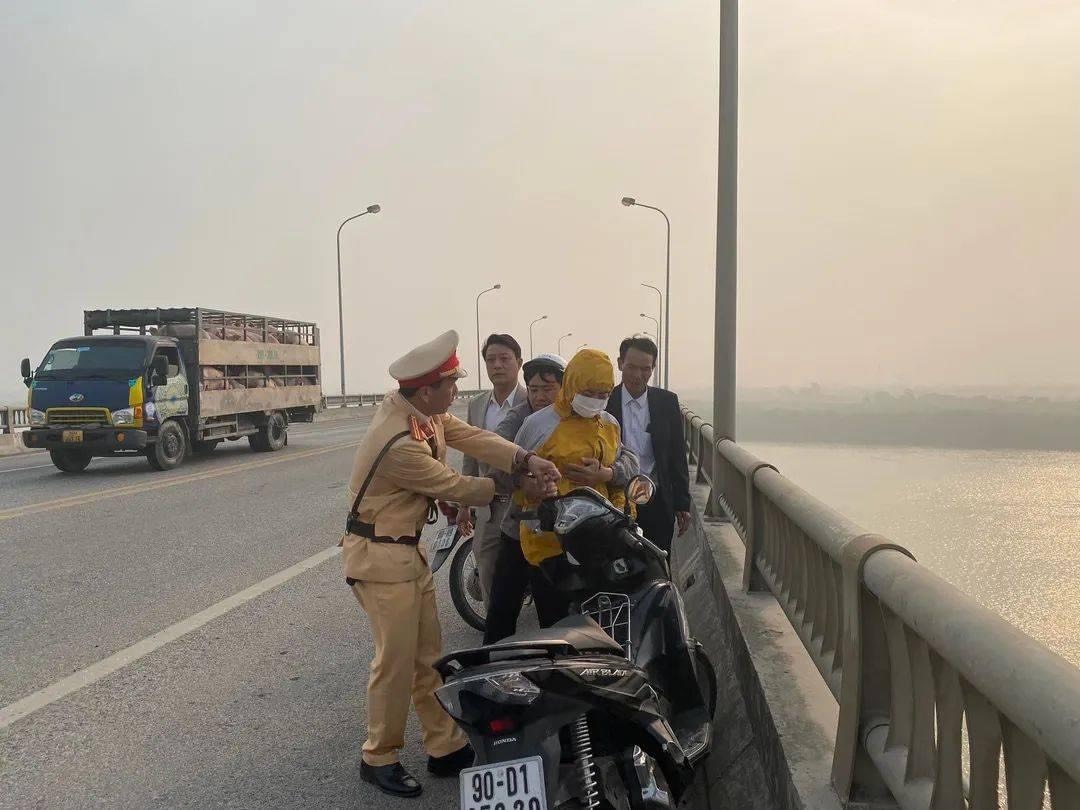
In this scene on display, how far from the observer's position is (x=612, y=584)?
3193 mm

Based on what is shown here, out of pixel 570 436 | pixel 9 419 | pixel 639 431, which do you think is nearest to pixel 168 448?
pixel 9 419

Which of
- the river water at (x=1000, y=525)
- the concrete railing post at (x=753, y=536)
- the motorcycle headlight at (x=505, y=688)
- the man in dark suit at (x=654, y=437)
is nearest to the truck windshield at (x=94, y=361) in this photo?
the man in dark suit at (x=654, y=437)

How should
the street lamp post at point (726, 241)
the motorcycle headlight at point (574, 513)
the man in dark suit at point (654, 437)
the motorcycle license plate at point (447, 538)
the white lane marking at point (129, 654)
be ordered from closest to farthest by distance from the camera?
the motorcycle headlight at point (574, 513)
the white lane marking at point (129, 654)
the motorcycle license plate at point (447, 538)
the man in dark suit at point (654, 437)
the street lamp post at point (726, 241)

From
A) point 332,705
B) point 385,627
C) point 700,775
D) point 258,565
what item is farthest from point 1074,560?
point 258,565

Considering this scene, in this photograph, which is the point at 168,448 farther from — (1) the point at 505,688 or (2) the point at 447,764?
(1) the point at 505,688

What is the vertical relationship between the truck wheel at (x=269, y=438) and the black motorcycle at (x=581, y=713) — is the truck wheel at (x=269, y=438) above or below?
below

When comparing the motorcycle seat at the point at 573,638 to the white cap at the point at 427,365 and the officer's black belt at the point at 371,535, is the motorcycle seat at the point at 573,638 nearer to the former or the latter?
the officer's black belt at the point at 371,535

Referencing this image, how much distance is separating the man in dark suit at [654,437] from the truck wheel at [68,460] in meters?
12.4

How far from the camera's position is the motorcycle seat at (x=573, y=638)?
7.66ft

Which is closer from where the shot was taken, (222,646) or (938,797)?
(938,797)

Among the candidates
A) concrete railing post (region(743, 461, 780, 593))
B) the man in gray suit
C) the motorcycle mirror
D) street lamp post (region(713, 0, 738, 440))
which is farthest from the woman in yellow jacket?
street lamp post (region(713, 0, 738, 440))

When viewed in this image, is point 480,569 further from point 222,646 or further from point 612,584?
point 222,646

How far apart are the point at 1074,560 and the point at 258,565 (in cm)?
621

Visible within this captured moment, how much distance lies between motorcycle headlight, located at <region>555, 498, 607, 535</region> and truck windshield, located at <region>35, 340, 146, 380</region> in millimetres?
13492
